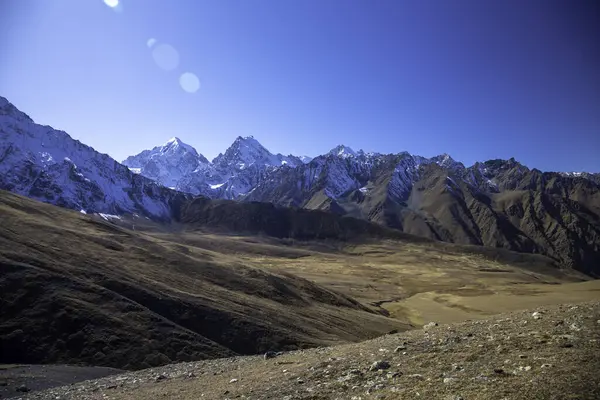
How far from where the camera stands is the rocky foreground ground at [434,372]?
1006 centimetres

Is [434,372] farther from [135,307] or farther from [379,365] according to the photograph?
[135,307]

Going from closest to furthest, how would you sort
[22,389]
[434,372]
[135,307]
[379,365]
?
[434,372] < [379,365] < [22,389] < [135,307]

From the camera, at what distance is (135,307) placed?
3553 centimetres

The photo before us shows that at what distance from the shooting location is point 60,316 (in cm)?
3142

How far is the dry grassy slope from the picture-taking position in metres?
29.7

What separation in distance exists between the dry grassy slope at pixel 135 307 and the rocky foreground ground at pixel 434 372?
9406 mm

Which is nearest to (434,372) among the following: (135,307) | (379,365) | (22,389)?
(379,365)

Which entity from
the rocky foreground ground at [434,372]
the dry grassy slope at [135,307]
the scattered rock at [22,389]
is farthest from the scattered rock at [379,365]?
the dry grassy slope at [135,307]

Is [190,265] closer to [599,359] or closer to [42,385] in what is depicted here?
[42,385]

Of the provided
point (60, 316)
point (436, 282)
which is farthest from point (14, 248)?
point (436, 282)

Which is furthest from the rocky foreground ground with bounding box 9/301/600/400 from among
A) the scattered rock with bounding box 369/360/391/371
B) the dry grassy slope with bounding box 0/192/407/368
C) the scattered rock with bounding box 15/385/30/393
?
the dry grassy slope with bounding box 0/192/407/368

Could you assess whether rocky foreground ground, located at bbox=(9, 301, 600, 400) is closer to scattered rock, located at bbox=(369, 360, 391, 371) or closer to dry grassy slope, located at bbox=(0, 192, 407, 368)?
scattered rock, located at bbox=(369, 360, 391, 371)

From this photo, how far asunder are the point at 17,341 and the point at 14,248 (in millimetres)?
16174

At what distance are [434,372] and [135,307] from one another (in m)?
29.8
